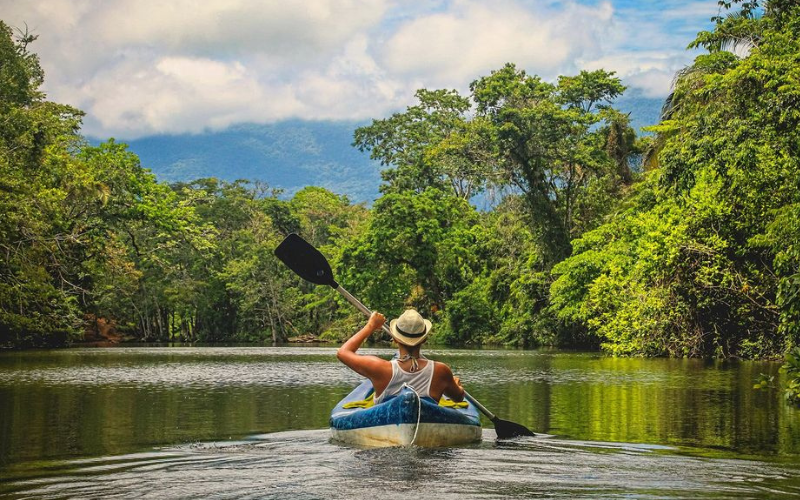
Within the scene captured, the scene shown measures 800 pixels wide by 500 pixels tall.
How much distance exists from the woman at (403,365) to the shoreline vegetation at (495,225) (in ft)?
23.3

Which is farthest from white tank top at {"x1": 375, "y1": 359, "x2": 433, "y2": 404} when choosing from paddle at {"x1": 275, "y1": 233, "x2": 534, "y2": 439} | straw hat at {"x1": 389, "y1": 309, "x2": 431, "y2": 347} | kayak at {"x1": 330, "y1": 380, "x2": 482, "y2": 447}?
paddle at {"x1": 275, "y1": 233, "x2": 534, "y2": 439}

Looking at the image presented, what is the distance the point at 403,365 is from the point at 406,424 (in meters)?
0.77

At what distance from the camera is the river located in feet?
25.1

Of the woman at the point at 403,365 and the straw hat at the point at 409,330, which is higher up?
the straw hat at the point at 409,330

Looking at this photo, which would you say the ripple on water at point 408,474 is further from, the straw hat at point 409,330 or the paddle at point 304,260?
the paddle at point 304,260

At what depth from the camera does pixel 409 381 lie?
9969 mm

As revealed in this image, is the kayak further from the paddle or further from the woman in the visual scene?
the paddle

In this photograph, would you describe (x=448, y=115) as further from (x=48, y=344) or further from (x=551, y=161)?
(x=48, y=344)

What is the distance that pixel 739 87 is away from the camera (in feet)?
67.5

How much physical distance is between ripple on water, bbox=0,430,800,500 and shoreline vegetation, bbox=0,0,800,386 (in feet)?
22.0

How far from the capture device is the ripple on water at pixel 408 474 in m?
7.39

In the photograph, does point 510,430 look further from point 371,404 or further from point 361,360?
point 361,360

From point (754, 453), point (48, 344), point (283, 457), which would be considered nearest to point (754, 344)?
point (754, 453)

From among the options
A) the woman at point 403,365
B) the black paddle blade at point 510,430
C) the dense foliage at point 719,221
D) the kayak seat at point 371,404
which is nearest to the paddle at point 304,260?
the black paddle blade at point 510,430
